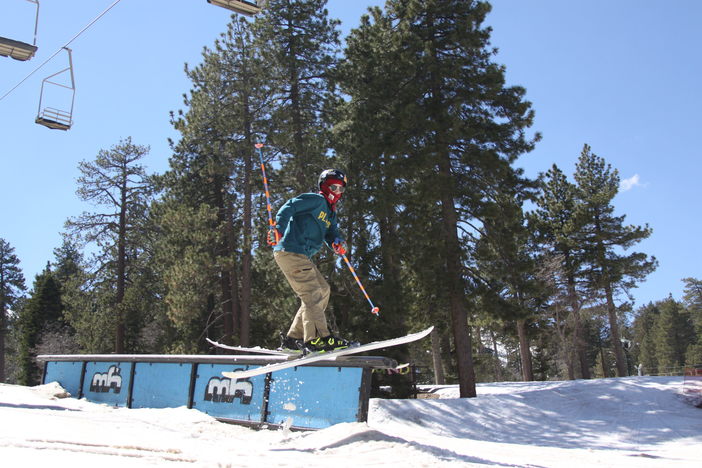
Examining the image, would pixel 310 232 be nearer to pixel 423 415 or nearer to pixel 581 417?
pixel 423 415

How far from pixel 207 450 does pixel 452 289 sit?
49.8ft

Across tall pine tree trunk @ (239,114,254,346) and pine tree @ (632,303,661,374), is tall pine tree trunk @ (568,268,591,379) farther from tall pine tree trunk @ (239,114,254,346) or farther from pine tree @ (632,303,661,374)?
pine tree @ (632,303,661,374)

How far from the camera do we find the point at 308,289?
22.7 ft

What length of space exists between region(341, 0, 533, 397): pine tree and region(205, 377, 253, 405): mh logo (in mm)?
11643

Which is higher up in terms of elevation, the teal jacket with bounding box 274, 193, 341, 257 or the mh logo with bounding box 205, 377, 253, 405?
the teal jacket with bounding box 274, 193, 341, 257

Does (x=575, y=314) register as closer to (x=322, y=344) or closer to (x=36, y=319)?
(x=322, y=344)

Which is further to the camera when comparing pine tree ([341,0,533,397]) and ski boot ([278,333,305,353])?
pine tree ([341,0,533,397])

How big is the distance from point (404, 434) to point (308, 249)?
588 cm

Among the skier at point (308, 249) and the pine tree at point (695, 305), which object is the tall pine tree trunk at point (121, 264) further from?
the pine tree at point (695, 305)

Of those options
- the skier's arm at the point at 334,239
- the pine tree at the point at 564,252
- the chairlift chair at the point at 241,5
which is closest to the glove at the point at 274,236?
the skier's arm at the point at 334,239

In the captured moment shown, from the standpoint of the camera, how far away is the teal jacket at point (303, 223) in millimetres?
6832

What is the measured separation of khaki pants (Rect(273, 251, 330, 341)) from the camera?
6863 mm

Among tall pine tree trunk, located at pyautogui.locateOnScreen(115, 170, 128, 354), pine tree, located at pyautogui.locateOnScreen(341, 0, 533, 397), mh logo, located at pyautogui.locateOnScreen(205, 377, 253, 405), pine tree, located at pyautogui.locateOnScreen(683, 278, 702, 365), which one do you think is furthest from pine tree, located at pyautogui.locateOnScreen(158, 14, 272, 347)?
pine tree, located at pyautogui.locateOnScreen(683, 278, 702, 365)

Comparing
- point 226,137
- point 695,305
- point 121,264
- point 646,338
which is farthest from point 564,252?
point 646,338
